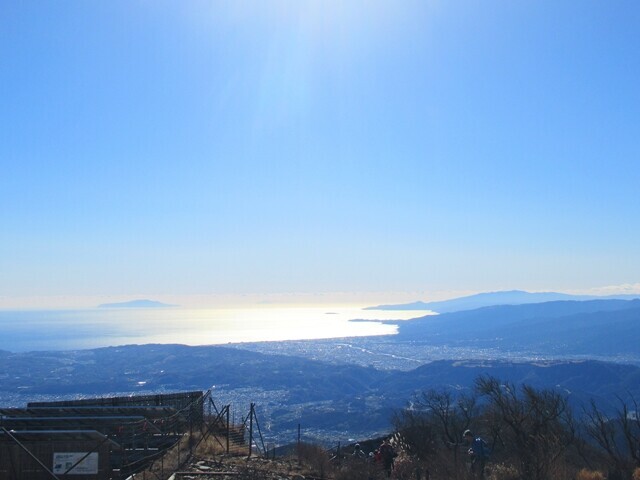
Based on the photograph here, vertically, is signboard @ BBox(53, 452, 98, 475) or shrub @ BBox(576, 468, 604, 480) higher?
signboard @ BBox(53, 452, 98, 475)

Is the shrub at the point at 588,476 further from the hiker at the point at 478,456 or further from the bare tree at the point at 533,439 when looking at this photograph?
the hiker at the point at 478,456

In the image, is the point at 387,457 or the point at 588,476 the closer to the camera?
→ the point at 588,476

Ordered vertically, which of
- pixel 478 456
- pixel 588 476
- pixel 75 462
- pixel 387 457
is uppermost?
pixel 75 462

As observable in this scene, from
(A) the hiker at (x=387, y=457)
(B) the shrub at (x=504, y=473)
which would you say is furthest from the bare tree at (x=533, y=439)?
(A) the hiker at (x=387, y=457)

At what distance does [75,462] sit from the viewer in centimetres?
1280

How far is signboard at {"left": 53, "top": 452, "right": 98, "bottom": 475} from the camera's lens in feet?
41.9

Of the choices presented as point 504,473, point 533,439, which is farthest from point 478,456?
point 533,439

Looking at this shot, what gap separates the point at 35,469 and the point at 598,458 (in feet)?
53.9

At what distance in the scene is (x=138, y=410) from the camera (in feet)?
65.4

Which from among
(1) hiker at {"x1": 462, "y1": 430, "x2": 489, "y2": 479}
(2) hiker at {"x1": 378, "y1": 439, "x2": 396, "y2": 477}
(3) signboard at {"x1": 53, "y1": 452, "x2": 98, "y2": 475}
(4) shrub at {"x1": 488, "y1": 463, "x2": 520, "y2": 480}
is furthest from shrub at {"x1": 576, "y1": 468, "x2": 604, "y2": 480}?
(3) signboard at {"x1": 53, "y1": 452, "x2": 98, "y2": 475}

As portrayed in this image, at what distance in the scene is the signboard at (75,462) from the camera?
12758mm

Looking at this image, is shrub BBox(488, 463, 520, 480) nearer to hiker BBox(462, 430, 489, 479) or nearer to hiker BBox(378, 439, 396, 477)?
hiker BBox(462, 430, 489, 479)

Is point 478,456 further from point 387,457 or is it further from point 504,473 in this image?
point 387,457

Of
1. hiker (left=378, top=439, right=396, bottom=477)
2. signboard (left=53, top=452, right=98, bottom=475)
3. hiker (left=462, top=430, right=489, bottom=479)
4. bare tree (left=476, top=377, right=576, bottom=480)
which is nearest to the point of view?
signboard (left=53, top=452, right=98, bottom=475)
